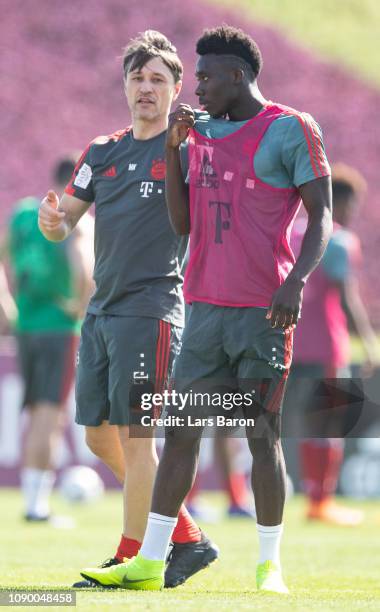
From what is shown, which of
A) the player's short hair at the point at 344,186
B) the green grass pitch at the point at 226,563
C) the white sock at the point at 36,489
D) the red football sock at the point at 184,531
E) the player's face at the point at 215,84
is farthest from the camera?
the player's short hair at the point at 344,186

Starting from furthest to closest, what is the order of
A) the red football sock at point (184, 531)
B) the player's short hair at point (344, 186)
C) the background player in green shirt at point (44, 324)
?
1. the player's short hair at point (344, 186)
2. the background player in green shirt at point (44, 324)
3. the red football sock at point (184, 531)

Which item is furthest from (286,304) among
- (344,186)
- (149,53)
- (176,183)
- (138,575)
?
(344,186)

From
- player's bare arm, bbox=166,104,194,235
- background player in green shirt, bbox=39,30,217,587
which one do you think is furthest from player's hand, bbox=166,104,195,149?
background player in green shirt, bbox=39,30,217,587

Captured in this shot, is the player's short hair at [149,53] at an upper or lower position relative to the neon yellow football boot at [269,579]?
upper

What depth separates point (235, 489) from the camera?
33.0ft

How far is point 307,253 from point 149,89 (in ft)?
3.95

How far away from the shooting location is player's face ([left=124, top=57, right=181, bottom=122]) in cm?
575

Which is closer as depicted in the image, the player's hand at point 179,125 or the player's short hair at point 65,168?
the player's hand at point 179,125

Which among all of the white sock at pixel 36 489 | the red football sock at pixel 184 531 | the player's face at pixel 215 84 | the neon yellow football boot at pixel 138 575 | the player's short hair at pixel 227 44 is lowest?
the white sock at pixel 36 489

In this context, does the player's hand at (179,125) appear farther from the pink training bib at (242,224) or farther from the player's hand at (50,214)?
the player's hand at (50,214)

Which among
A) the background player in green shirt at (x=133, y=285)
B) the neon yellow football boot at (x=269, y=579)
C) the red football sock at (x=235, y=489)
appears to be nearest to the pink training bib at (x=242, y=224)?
the background player in green shirt at (x=133, y=285)

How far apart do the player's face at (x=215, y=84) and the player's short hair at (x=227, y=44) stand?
1.4 inches

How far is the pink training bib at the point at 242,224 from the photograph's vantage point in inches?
203

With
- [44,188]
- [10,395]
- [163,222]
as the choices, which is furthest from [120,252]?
[44,188]
